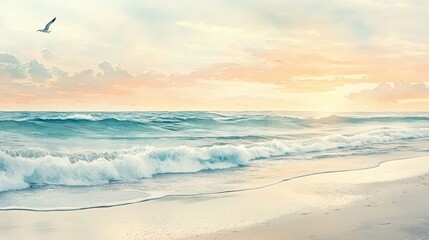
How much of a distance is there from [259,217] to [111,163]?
700 cm

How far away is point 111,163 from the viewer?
49.5 ft

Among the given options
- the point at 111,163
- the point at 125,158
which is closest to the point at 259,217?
the point at 111,163

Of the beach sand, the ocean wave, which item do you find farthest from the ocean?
the beach sand

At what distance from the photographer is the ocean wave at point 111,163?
13.5 meters

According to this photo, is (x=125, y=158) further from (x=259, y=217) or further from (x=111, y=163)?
(x=259, y=217)

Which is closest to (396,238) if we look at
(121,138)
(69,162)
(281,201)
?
(281,201)

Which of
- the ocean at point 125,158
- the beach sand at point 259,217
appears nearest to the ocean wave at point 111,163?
the ocean at point 125,158

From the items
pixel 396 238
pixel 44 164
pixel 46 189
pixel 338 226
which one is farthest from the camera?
pixel 44 164

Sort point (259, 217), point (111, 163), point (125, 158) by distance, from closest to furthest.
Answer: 1. point (259, 217)
2. point (111, 163)
3. point (125, 158)

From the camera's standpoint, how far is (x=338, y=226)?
8.41m

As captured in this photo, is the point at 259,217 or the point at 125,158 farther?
the point at 125,158

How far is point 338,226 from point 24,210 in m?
5.90

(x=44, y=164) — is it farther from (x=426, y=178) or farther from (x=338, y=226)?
(x=426, y=178)

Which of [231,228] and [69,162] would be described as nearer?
[231,228]
